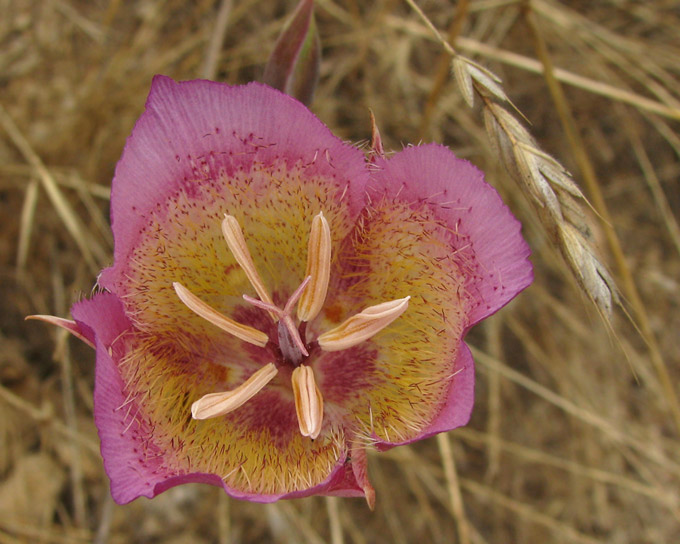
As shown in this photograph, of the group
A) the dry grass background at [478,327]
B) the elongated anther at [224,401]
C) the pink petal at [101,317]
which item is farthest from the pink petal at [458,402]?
the dry grass background at [478,327]

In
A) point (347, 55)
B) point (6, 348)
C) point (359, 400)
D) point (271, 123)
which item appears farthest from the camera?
point (347, 55)

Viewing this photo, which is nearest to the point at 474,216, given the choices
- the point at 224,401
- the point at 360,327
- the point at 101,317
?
the point at 360,327

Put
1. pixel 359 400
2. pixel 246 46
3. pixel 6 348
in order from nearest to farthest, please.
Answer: pixel 359 400 → pixel 6 348 → pixel 246 46

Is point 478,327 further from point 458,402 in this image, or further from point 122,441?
point 122,441

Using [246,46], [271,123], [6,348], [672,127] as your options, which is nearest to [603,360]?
[672,127]

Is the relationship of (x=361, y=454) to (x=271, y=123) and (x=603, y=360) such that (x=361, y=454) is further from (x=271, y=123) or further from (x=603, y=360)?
(x=603, y=360)

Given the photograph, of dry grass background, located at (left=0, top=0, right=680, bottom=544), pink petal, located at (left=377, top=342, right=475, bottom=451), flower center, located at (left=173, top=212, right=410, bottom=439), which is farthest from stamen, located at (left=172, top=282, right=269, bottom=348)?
dry grass background, located at (left=0, top=0, right=680, bottom=544)

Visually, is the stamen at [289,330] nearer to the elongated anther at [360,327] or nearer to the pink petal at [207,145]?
the elongated anther at [360,327]

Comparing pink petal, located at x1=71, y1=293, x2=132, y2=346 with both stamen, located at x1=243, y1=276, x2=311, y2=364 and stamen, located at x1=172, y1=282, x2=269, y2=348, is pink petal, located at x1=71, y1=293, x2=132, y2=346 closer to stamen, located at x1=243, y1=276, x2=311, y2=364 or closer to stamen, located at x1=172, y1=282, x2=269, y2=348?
stamen, located at x1=172, y1=282, x2=269, y2=348
